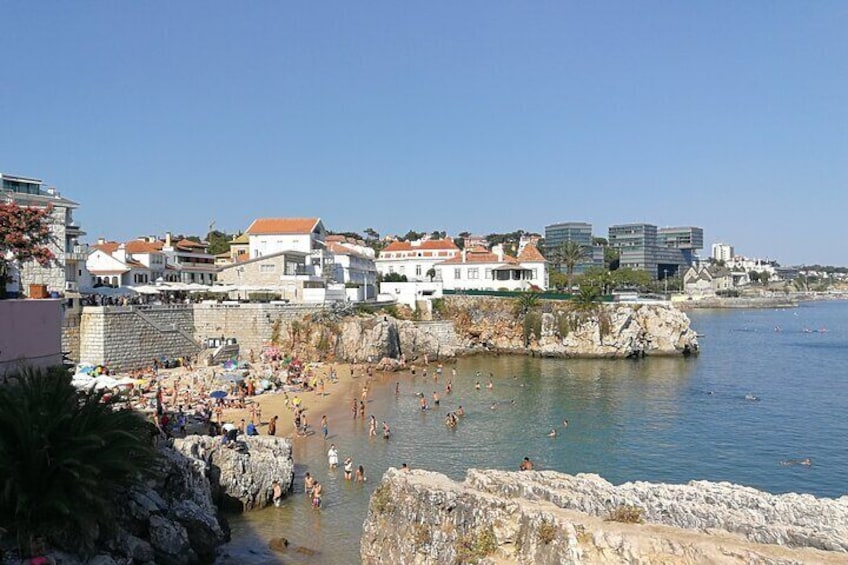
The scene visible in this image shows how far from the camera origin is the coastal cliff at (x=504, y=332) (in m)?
53.2

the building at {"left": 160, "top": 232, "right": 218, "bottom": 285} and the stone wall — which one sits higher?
the building at {"left": 160, "top": 232, "right": 218, "bottom": 285}

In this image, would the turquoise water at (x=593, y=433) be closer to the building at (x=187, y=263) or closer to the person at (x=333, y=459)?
the person at (x=333, y=459)

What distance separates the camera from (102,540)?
13789 mm

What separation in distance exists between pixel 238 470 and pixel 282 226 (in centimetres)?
4986

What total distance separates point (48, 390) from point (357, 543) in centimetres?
953

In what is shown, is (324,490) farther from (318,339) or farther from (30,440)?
(318,339)

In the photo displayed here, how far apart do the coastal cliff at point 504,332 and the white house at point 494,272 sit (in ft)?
26.8

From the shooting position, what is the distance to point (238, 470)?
853 inches

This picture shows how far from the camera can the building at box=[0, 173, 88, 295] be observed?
42.3m

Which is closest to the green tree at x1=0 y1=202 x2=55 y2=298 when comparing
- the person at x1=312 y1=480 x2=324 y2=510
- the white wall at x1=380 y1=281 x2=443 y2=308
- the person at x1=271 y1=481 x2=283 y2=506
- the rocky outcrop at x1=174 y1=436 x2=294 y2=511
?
the rocky outcrop at x1=174 y1=436 x2=294 y2=511

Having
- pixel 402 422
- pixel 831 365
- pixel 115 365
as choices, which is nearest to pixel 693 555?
pixel 402 422

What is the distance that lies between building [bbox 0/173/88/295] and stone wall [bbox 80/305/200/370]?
374 cm

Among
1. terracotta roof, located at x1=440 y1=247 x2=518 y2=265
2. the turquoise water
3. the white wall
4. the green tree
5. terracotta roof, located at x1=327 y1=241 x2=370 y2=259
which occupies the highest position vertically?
terracotta roof, located at x1=327 y1=241 x2=370 y2=259

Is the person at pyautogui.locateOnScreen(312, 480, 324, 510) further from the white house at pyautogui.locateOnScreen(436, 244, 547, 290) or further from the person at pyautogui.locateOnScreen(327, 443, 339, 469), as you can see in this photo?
the white house at pyautogui.locateOnScreen(436, 244, 547, 290)
